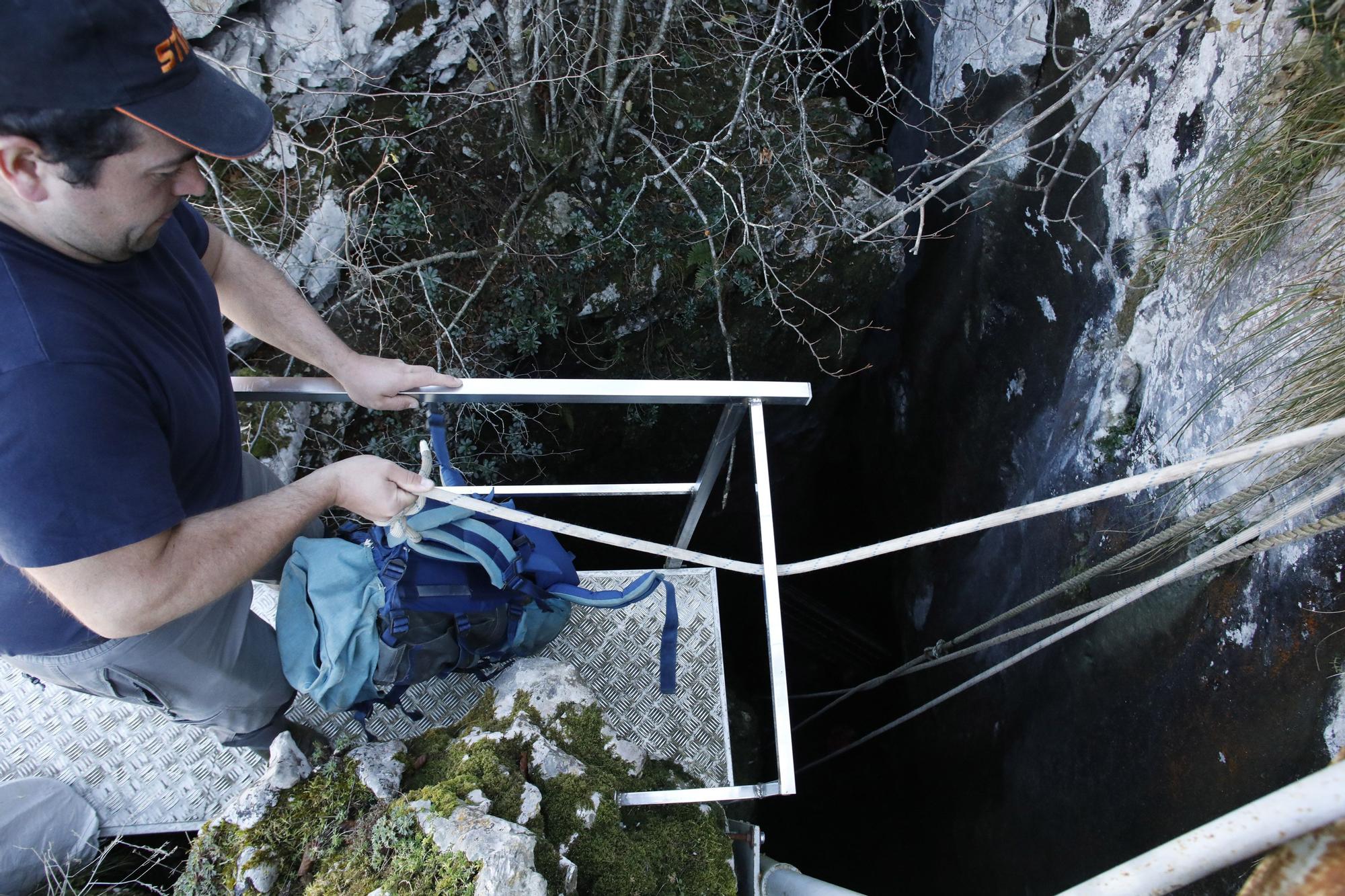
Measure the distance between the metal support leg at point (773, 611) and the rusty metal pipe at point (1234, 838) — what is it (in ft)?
2.72

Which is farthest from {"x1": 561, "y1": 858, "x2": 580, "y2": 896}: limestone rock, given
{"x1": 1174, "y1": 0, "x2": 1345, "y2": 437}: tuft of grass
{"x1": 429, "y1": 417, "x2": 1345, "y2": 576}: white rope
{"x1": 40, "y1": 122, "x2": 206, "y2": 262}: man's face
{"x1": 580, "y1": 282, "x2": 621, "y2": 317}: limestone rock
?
{"x1": 580, "y1": 282, "x2": 621, "y2": 317}: limestone rock

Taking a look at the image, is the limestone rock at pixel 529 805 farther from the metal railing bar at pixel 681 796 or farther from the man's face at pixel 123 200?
the man's face at pixel 123 200

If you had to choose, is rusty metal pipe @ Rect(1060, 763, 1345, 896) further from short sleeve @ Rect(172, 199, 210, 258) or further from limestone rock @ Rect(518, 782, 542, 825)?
short sleeve @ Rect(172, 199, 210, 258)

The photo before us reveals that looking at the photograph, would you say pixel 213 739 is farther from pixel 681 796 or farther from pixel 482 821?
pixel 681 796

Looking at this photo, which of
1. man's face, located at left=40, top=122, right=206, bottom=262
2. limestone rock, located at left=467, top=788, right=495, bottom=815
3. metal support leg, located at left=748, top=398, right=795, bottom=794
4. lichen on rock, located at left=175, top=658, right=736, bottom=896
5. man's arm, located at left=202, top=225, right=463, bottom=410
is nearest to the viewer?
man's face, located at left=40, top=122, right=206, bottom=262

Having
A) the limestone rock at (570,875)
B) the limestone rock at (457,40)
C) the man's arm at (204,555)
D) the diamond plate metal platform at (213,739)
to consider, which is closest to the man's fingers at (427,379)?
the man's arm at (204,555)

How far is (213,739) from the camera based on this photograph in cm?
241

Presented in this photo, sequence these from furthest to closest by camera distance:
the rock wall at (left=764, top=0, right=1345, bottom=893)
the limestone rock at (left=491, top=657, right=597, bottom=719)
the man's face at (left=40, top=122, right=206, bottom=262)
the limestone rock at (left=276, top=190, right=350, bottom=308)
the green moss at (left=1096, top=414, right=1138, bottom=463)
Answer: the limestone rock at (left=276, top=190, right=350, bottom=308), the green moss at (left=1096, top=414, right=1138, bottom=463), the rock wall at (left=764, top=0, right=1345, bottom=893), the limestone rock at (left=491, top=657, right=597, bottom=719), the man's face at (left=40, top=122, right=206, bottom=262)

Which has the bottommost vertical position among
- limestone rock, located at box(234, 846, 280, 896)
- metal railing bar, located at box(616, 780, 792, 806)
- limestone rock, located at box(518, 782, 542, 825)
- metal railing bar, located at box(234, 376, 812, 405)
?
limestone rock, located at box(234, 846, 280, 896)

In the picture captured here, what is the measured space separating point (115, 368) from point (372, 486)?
0.53 metres

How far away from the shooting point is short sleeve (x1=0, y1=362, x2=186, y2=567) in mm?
1231

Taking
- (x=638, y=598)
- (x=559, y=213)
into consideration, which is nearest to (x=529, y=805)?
(x=638, y=598)

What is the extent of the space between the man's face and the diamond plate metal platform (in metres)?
1.63

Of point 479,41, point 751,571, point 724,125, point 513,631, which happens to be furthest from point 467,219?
point 751,571
